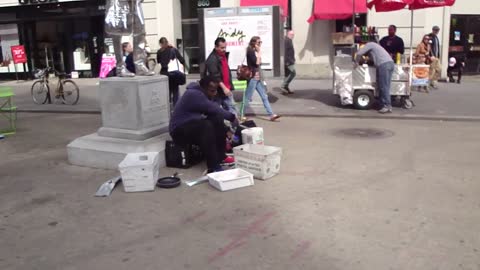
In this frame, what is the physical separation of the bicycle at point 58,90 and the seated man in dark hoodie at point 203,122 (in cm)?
800

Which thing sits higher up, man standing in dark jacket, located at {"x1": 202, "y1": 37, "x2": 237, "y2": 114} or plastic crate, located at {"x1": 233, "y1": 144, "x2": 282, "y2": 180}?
man standing in dark jacket, located at {"x1": 202, "y1": 37, "x2": 237, "y2": 114}

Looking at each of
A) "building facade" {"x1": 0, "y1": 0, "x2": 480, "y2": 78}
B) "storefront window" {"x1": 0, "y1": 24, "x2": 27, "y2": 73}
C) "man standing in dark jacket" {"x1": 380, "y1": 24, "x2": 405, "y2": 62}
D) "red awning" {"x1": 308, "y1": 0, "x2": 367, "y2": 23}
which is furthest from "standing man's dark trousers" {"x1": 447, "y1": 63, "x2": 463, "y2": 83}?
"storefront window" {"x1": 0, "y1": 24, "x2": 27, "y2": 73}

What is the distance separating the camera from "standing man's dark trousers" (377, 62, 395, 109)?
10.2m

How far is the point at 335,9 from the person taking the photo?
52.9ft

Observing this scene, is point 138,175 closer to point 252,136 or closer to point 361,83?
point 252,136

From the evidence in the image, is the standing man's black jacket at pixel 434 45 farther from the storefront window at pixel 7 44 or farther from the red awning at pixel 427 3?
the storefront window at pixel 7 44

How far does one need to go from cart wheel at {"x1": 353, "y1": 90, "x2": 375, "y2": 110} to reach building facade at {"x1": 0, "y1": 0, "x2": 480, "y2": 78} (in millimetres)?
5157

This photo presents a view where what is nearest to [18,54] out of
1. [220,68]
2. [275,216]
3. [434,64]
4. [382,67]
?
[220,68]

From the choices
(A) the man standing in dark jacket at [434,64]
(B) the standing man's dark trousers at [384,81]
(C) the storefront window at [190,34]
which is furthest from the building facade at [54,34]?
(B) the standing man's dark trousers at [384,81]

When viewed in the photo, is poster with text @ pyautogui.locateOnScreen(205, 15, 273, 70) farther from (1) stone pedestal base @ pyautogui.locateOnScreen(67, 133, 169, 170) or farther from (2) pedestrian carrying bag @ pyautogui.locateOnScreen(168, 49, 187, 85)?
(1) stone pedestal base @ pyautogui.locateOnScreen(67, 133, 169, 170)

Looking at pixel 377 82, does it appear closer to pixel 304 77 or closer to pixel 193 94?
pixel 193 94

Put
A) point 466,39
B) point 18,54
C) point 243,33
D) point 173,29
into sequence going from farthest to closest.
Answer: point 18,54 → point 173,29 → point 466,39 → point 243,33

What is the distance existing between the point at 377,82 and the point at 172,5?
10472 millimetres

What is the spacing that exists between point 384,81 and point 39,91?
9301 millimetres
